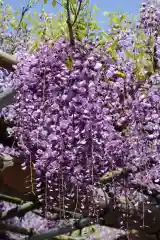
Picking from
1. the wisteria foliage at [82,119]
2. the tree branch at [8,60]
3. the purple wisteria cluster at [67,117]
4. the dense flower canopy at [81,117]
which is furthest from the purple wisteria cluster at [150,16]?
the tree branch at [8,60]

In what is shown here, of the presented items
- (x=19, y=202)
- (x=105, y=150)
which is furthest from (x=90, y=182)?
(x=19, y=202)

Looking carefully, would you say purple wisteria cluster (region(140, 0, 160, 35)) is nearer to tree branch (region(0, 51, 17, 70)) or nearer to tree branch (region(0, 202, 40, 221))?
tree branch (region(0, 51, 17, 70))

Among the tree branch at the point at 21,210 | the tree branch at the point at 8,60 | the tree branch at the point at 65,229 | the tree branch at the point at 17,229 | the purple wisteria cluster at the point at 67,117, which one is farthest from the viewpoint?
the tree branch at the point at 17,229

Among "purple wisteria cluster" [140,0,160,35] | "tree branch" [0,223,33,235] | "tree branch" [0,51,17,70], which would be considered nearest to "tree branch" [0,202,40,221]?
"tree branch" [0,223,33,235]

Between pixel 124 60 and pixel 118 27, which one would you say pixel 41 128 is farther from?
pixel 118 27

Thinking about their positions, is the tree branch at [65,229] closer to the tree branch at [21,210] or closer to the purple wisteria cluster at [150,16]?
the tree branch at [21,210]

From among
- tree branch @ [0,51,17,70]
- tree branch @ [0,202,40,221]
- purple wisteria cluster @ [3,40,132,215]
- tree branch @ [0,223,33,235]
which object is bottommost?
tree branch @ [0,223,33,235]

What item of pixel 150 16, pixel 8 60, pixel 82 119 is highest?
pixel 150 16

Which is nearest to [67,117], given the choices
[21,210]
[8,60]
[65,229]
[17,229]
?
[8,60]

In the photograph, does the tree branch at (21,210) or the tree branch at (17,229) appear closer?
the tree branch at (21,210)

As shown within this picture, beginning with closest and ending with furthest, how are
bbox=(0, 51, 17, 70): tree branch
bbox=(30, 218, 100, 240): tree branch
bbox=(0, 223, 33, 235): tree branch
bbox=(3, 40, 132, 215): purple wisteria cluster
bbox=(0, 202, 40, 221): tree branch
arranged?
bbox=(3, 40, 132, 215): purple wisteria cluster → bbox=(0, 51, 17, 70): tree branch → bbox=(30, 218, 100, 240): tree branch → bbox=(0, 202, 40, 221): tree branch → bbox=(0, 223, 33, 235): tree branch

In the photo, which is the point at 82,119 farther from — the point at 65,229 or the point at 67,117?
the point at 65,229

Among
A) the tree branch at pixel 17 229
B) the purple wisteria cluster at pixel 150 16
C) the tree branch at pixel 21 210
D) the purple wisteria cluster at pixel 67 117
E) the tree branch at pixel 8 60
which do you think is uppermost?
the purple wisteria cluster at pixel 150 16
